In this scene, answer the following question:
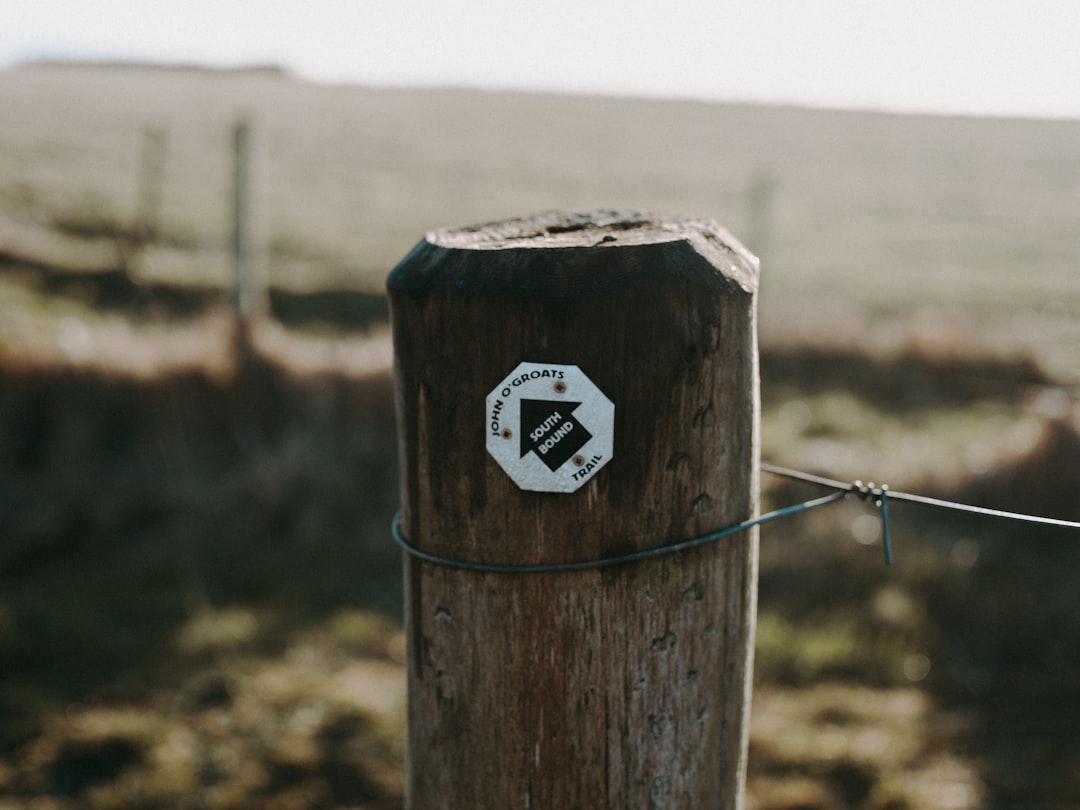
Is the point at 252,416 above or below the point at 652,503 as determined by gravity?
below

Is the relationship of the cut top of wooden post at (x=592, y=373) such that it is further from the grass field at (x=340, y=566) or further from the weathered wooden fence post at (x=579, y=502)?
the grass field at (x=340, y=566)

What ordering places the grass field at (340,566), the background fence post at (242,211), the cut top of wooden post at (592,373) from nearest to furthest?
the cut top of wooden post at (592,373) < the grass field at (340,566) < the background fence post at (242,211)

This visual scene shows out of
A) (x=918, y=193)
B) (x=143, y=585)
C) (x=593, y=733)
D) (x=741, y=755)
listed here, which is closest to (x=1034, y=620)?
(x=741, y=755)

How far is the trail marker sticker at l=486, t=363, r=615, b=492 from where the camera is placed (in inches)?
44.9

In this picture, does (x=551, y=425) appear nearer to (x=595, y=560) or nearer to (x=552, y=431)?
(x=552, y=431)

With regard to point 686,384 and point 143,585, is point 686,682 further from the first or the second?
point 143,585

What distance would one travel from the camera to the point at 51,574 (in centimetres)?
429

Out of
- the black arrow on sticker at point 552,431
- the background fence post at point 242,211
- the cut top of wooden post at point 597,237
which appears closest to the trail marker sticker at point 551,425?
the black arrow on sticker at point 552,431

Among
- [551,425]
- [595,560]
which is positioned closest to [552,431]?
[551,425]

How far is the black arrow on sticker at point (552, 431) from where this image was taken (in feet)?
3.76

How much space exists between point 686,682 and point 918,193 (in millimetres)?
36223

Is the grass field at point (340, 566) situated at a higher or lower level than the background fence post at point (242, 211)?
lower

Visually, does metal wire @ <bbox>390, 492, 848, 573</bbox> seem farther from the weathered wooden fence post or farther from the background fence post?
the background fence post

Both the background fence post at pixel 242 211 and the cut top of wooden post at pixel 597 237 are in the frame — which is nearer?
the cut top of wooden post at pixel 597 237
